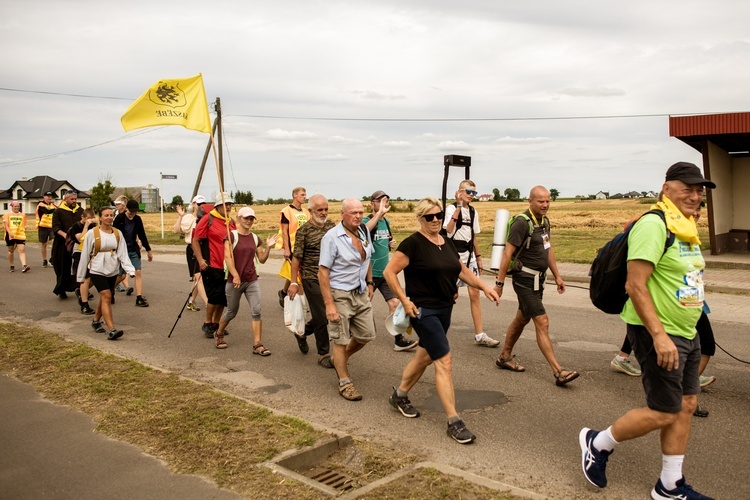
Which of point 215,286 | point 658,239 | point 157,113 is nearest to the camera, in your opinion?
point 658,239

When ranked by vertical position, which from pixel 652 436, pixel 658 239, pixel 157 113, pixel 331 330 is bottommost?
pixel 652 436

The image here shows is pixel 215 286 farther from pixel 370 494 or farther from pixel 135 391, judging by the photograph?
pixel 370 494

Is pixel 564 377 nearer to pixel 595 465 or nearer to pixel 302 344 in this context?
pixel 595 465

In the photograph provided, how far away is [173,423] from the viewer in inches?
204

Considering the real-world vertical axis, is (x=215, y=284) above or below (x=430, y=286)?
below

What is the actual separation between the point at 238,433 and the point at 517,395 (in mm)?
2535

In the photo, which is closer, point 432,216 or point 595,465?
point 595,465

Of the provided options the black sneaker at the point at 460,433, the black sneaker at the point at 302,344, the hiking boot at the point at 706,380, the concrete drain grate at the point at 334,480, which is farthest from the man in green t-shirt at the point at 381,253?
the concrete drain grate at the point at 334,480

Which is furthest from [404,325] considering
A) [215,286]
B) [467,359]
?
[215,286]

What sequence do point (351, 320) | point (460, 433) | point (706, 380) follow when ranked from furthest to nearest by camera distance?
point (351, 320), point (706, 380), point (460, 433)

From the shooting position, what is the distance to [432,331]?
5152mm

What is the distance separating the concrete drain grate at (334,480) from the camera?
421cm

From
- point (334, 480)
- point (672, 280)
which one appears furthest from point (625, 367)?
point (334, 480)

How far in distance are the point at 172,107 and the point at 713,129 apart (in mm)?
13337
